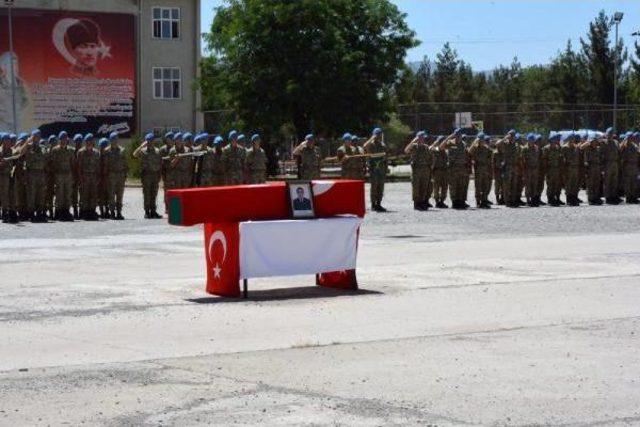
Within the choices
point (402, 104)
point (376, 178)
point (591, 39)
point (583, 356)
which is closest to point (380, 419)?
point (583, 356)

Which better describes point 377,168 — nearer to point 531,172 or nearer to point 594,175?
point 531,172

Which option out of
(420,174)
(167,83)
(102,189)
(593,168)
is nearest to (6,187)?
(102,189)

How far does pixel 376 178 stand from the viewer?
103 feet

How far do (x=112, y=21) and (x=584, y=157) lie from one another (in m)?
33.5

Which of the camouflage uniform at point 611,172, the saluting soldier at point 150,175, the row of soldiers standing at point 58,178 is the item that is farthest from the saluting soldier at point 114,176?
the camouflage uniform at point 611,172

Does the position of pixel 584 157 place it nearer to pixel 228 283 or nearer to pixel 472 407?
pixel 228 283

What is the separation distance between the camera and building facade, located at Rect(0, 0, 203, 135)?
200 feet

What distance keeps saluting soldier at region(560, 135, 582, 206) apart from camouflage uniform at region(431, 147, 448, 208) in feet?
12.3

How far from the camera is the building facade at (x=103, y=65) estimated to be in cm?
6106

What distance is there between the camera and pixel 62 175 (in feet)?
93.8

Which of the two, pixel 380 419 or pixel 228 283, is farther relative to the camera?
pixel 228 283

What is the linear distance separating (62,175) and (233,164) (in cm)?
393

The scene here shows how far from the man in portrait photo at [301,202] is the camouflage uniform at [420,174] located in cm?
1736

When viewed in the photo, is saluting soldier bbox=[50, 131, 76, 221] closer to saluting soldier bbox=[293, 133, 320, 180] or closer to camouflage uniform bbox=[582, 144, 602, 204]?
saluting soldier bbox=[293, 133, 320, 180]
